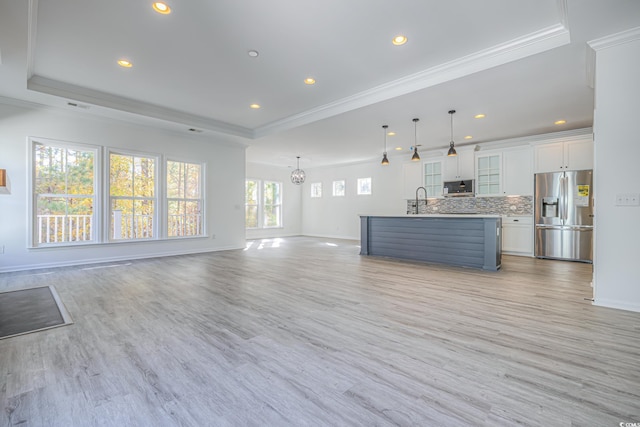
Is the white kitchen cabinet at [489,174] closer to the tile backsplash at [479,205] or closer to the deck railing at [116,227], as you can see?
the tile backsplash at [479,205]

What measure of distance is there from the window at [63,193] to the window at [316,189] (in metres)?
7.26

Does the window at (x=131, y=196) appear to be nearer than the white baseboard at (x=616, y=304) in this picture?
No

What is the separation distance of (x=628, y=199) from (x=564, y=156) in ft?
12.6

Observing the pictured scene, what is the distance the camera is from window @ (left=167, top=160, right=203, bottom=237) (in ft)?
21.5

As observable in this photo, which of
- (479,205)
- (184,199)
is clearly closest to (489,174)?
(479,205)

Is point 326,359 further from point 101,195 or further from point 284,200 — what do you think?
point 284,200

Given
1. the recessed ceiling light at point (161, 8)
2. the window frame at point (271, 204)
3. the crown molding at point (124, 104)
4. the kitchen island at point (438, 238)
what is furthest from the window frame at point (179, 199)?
the recessed ceiling light at point (161, 8)

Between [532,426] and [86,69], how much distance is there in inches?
227

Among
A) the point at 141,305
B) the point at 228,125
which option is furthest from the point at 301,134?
the point at 141,305

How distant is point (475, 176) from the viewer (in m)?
7.14

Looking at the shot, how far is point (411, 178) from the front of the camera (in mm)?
8266

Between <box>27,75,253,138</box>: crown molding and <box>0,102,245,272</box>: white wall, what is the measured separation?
2.44 ft

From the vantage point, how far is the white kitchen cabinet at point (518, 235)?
251 inches

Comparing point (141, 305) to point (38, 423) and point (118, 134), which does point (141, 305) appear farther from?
point (118, 134)
